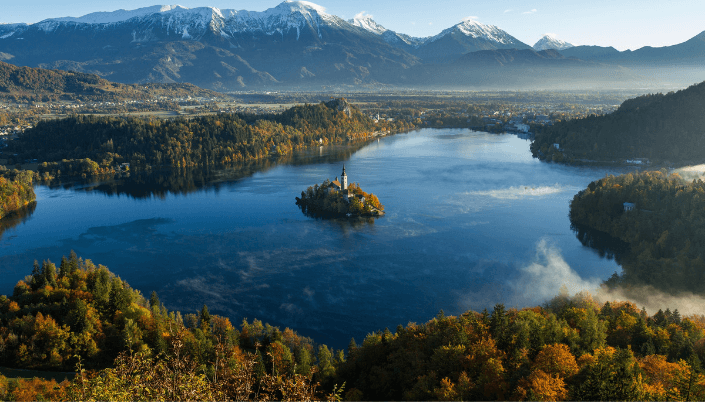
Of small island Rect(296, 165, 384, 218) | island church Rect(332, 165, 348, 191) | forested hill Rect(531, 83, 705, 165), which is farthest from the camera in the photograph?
forested hill Rect(531, 83, 705, 165)

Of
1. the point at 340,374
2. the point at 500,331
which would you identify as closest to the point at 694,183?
the point at 500,331

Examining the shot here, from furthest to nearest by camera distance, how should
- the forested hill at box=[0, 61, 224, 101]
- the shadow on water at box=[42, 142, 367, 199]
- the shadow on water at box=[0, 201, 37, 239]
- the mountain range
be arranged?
the mountain range
the forested hill at box=[0, 61, 224, 101]
the shadow on water at box=[42, 142, 367, 199]
the shadow on water at box=[0, 201, 37, 239]

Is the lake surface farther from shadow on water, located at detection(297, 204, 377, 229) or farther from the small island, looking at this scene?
the small island

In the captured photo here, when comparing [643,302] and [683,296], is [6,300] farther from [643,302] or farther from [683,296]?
[683,296]

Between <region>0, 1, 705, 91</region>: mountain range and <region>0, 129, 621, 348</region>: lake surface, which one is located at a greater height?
<region>0, 1, 705, 91</region>: mountain range

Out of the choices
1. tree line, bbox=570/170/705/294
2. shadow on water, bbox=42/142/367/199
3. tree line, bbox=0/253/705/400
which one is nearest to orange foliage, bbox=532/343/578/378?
tree line, bbox=0/253/705/400

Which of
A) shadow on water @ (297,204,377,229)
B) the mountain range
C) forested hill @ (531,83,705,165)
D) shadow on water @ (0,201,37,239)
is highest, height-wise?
the mountain range

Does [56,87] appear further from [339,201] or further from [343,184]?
[339,201]
